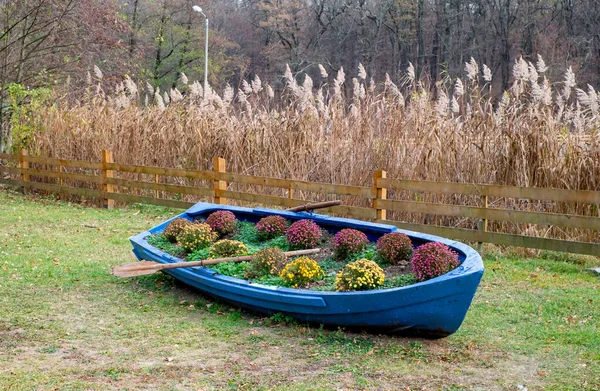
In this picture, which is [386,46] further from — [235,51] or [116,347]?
[116,347]

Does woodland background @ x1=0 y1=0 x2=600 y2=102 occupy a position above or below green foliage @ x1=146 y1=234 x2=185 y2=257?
above

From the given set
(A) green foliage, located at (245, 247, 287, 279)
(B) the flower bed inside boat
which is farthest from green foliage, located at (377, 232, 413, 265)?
(A) green foliage, located at (245, 247, 287, 279)

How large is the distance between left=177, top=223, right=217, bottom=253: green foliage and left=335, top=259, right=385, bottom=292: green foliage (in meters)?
2.01

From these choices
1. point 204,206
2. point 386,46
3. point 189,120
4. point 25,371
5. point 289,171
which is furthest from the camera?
point 386,46

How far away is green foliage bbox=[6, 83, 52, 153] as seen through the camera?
15.7 meters

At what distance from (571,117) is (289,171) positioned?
4.34 metres

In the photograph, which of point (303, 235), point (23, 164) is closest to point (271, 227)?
point (303, 235)

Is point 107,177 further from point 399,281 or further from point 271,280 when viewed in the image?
point 399,281

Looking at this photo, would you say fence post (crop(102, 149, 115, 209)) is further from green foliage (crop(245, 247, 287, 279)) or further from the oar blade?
green foliage (crop(245, 247, 287, 279))

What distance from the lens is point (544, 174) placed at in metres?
8.65

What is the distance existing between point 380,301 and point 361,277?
305 mm

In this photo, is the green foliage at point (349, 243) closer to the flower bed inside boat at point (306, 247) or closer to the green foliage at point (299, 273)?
the flower bed inside boat at point (306, 247)

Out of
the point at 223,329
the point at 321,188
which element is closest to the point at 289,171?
the point at 321,188

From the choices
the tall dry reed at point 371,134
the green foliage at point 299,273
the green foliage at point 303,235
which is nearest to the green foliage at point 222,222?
the green foliage at point 303,235
